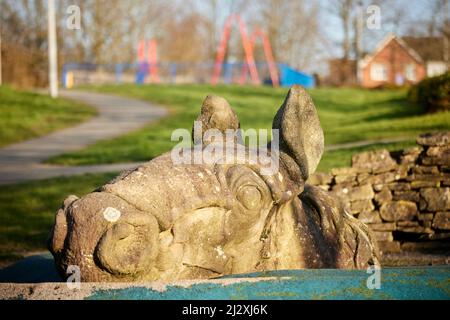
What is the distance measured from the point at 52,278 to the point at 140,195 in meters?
1.32

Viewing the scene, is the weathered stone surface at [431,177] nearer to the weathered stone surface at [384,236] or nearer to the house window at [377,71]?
the weathered stone surface at [384,236]

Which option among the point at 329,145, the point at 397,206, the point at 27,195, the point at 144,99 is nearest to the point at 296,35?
the point at 144,99

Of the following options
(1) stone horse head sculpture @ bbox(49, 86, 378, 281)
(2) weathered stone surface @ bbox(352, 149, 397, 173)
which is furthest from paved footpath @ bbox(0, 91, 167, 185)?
(1) stone horse head sculpture @ bbox(49, 86, 378, 281)

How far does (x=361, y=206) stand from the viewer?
21.5 ft

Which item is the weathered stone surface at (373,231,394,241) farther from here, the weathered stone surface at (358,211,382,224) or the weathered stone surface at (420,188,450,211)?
the weathered stone surface at (420,188,450,211)

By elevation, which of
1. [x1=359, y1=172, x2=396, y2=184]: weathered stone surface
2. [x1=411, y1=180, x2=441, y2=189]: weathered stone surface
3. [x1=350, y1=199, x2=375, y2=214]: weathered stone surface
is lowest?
[x1=350, y1=199, x2=375, y2=214]: weathered stone surface

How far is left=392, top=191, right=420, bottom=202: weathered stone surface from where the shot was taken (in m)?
6.50

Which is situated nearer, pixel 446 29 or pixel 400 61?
pixel 446 29

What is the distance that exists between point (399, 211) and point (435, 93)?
54.1ft

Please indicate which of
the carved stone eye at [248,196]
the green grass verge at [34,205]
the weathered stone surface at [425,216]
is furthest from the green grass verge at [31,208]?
the carved stone eye at [248,196]

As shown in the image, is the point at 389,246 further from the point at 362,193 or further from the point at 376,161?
the point at 376,161

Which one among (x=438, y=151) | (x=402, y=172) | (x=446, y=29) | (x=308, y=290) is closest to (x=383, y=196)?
(x=402, y=172)
